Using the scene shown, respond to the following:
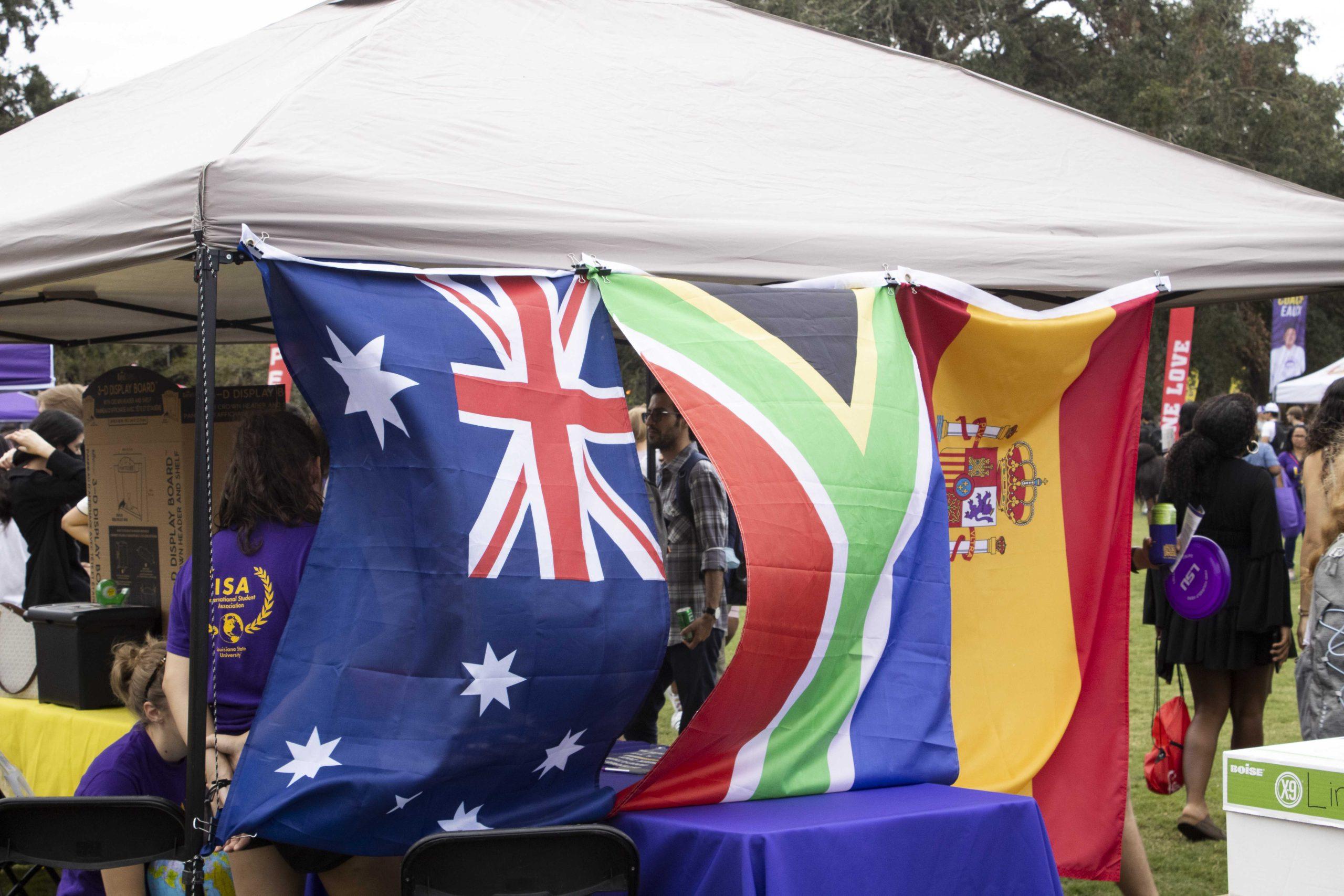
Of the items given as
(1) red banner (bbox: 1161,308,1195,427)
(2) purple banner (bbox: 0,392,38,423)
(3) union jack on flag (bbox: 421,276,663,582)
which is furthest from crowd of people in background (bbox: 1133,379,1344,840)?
(2) purple banner (bbox: 0,392,38,423)

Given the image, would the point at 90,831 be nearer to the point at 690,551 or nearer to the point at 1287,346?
the point at 690,551

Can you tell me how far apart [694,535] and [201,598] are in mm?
2588

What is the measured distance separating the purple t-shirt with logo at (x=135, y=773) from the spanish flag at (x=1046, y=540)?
6.78 feet

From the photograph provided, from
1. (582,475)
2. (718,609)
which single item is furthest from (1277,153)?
(582,475)

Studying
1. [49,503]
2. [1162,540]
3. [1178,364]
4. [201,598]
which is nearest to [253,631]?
[201,598]

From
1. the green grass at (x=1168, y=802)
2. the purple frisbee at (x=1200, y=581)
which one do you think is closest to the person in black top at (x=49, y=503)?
the green grass at (x=1168, y=802)

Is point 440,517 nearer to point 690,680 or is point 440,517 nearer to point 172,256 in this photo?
point 172,256

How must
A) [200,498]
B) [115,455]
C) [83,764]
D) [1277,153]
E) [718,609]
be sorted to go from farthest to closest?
1. [1277,153]
2. [718,609]
3. [115,455]
4. [83,764]
5. [200,498]

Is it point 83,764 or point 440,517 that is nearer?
point 440,517

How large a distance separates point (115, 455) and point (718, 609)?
88.4 inches

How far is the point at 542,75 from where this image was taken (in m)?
3.45

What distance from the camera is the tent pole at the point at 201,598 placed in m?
2.52

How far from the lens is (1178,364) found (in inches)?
576

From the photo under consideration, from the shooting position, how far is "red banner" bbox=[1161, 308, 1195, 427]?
14352 mm
